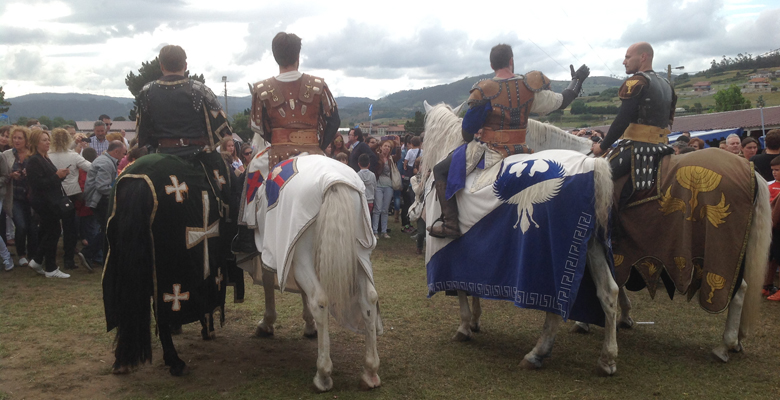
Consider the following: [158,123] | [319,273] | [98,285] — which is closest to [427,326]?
[319,273]

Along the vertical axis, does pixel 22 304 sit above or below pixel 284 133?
below

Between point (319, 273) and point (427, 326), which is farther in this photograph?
point (427, 326)

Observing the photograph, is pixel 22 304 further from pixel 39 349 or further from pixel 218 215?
pixel 218 215

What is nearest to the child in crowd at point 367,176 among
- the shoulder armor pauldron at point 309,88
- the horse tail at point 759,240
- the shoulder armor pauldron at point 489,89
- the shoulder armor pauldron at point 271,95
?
the shoulder armor pauldron at point 489,89

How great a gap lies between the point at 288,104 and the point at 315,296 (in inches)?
63.6

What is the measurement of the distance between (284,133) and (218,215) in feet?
2.87

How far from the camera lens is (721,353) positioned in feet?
15.3

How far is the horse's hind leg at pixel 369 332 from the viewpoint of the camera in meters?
3.99

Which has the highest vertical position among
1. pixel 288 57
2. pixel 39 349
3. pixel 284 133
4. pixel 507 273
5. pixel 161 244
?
pixel 288 57

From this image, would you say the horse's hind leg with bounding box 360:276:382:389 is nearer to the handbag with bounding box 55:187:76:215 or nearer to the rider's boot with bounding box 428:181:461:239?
the rider's boot with bounding box 428:181:461:239

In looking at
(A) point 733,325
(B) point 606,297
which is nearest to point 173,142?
(B) point 606,297

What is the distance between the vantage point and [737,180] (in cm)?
442

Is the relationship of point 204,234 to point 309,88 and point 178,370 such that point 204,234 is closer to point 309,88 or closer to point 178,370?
point 178,370

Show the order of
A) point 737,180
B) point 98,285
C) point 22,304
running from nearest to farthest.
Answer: point 737,180
point 22,304
point 98,285
